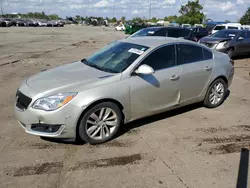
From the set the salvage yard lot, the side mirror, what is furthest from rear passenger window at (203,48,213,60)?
the side mirror

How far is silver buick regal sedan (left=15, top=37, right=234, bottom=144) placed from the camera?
3506 mm

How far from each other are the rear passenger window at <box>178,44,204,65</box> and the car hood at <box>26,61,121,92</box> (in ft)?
4.84

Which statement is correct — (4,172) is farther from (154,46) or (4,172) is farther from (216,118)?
(216,118)

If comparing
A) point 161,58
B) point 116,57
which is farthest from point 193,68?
point 116,57

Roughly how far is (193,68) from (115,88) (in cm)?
183

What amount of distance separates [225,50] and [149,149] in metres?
10.1

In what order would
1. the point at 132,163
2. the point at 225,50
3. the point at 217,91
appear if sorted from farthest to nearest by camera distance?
the point at 225,50 → the point at 217,91 → the point at 132,163

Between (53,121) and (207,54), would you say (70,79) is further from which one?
Result: (207,54)

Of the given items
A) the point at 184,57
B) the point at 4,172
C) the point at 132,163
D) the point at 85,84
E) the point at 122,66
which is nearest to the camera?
the point at 4,172

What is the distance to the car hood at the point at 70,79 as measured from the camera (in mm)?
3635

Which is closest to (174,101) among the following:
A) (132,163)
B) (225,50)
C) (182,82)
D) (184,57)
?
(182,82)

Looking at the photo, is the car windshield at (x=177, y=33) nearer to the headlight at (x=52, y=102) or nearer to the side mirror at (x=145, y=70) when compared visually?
the side mirror at (x=145, y=70)

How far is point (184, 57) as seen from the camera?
4.73 meters

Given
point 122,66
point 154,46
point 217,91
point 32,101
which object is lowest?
point 217,91
